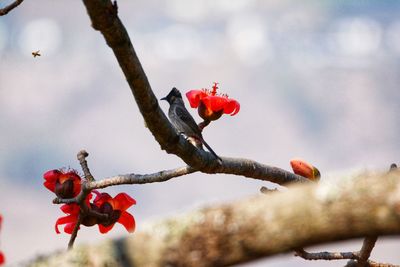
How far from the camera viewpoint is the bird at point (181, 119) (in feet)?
13.0

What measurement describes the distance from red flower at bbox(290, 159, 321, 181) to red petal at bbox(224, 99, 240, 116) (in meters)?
0.43

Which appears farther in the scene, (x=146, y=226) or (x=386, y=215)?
(x=146, y=226)

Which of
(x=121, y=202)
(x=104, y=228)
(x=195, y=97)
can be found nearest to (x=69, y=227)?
(x=104, y=228)

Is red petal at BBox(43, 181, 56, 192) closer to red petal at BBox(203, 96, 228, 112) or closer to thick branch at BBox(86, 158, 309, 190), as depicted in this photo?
thick branch at BBox(86, 158, 309, 190)

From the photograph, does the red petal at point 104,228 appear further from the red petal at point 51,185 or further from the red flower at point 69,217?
the red petal at point 51,185

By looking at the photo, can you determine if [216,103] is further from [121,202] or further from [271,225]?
[271,225]

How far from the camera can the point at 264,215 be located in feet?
4.87

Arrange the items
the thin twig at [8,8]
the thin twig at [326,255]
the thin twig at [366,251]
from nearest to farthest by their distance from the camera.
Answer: the thin twig at [8,8] → the thin twig at [326,255] → the thin twig at [366,251]

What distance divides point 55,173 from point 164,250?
208 centimetres

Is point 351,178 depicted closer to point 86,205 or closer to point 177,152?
point 177,152

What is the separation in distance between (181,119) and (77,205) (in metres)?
1.26

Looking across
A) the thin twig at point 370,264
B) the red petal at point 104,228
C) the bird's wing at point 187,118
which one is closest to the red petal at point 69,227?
the red petal at point 104,228

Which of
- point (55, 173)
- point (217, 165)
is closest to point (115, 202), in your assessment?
point (55, 173)

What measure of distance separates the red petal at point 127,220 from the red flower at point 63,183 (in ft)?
0.88
